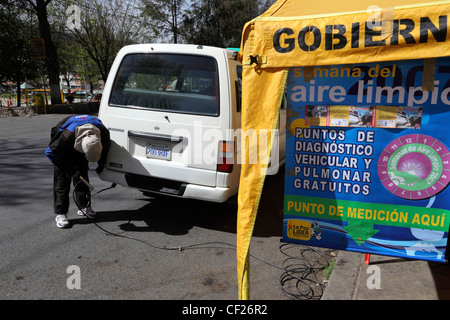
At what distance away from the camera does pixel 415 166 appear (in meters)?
2.58

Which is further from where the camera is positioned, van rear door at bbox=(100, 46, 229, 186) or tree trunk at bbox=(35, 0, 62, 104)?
tree trunk at bbox=(35, 0, 62, 104)

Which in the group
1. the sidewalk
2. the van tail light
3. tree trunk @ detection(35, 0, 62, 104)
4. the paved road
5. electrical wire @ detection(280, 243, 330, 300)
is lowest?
electrical wire @ detection(280, 243, 330, 300)

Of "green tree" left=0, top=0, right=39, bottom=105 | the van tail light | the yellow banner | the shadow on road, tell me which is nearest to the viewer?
the yellow banner

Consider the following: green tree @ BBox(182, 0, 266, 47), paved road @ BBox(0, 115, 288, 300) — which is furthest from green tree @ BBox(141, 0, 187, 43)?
paved road @ BBox(0, 115, 288, 300)

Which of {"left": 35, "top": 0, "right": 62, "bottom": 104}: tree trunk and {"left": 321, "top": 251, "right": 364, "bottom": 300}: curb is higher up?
{"left": 35, "top": 0, "right": 62, "bottom": 104}: tree trunk

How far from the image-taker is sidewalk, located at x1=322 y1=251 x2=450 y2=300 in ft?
9.84

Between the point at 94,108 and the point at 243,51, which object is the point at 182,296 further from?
the point at 94,108

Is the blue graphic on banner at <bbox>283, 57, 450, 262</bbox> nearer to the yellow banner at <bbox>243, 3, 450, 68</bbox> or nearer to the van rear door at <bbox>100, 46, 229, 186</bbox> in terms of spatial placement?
the yellow banner at <bbox>243, 3, 450, 68</bbox>

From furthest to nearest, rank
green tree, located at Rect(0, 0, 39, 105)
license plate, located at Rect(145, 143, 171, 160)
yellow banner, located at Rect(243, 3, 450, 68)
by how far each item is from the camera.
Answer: green tree, located at Rect(0, 0, 39, 105)
license plate, located at Rect(145, 143, 171, 160)
yellow banner, located at Rect(243, 3, 450, 68)

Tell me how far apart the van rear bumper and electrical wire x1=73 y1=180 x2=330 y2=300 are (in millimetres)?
573

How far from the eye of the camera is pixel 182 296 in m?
3.05

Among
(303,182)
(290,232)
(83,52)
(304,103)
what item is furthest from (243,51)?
(83,52)

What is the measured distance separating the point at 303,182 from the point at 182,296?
1.45m

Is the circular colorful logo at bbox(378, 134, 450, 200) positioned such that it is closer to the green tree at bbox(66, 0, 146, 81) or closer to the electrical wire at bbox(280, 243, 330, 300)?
the electrical wire at bbox(280, 243, 330, 300)
